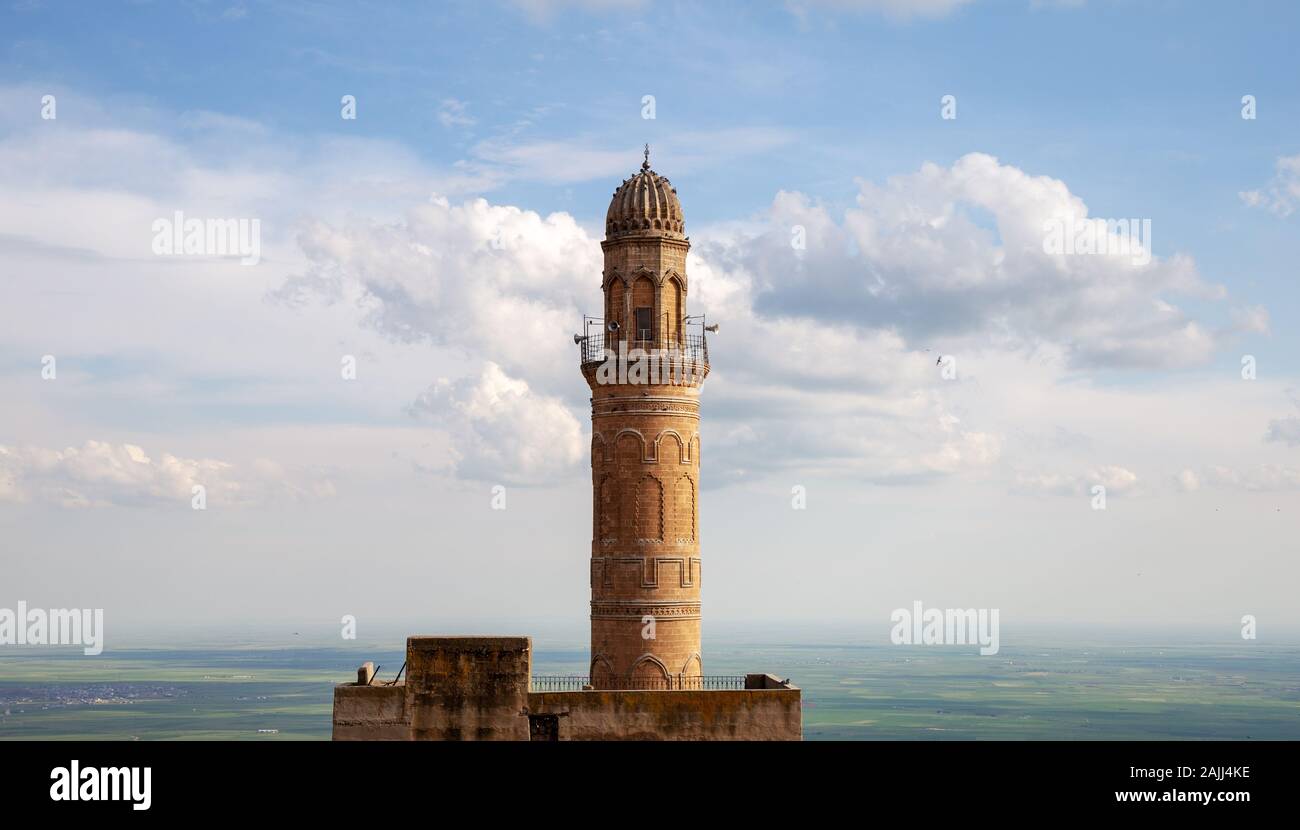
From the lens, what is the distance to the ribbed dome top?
165 feet

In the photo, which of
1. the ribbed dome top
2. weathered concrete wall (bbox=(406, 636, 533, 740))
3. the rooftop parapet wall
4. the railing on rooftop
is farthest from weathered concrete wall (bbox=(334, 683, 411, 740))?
the ribbed dome top

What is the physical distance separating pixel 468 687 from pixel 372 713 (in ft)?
9.48

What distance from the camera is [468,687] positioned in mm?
41344

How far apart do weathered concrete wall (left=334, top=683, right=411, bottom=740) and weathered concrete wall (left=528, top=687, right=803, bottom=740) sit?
3770mm

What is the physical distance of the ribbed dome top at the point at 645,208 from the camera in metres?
50.2

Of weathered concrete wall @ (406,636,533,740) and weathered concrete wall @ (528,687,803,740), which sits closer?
weathered concrete wall @ (406,636,533,740)

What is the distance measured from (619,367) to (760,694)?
13206 millimetres

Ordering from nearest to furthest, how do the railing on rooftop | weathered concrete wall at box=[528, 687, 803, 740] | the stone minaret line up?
1. weathered concrete wall at box=[528, 687, 803, 740]
2. the railing on rooftop
3. the stone minaret

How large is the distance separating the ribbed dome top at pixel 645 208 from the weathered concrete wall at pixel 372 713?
18197 millimetres

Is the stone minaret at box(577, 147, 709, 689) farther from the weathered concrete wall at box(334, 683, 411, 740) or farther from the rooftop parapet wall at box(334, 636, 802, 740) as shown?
the weathered concrete wall at box(334, 683, 411, 740)

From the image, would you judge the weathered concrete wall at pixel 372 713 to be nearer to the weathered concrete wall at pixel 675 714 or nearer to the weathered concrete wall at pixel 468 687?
the weathered concrete wall at pixel 468 687

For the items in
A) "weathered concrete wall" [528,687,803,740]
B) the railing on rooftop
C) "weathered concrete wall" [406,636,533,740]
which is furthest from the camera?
the railing on rooftop

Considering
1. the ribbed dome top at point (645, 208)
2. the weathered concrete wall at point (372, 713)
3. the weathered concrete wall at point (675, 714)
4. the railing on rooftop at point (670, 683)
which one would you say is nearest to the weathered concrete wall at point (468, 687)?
the weathered concrete wall at point (372, 713)
